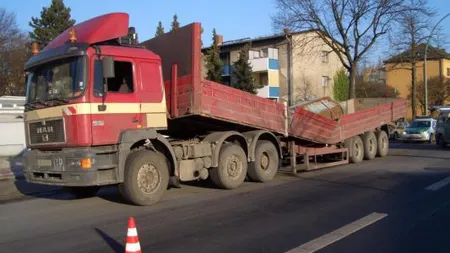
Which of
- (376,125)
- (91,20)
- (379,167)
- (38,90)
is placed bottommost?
(379,167)

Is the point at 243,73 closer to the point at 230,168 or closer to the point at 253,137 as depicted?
the point at 253,137

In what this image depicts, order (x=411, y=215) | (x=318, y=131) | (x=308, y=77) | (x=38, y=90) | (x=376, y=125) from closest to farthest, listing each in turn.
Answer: (x=411, y=215), (x=38, y=90), (x=318, y=131), (x=376, y=125), (x=308, y=77)

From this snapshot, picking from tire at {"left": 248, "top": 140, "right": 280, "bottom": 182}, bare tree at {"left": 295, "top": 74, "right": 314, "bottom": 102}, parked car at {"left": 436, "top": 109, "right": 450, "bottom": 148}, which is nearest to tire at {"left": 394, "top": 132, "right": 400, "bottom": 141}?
parked car at {"left": 436, "top": 109, "right": 450, "bottom": 148}

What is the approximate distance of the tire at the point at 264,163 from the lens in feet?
41.4

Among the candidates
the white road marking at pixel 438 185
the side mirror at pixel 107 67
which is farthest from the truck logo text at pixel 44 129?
the white road marking at pixel 438 185

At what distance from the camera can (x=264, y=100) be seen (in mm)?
12797

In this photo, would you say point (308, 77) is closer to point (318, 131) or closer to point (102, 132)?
point (318, 131)

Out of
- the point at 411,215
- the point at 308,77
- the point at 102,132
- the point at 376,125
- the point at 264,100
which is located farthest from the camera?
the point at 308,77

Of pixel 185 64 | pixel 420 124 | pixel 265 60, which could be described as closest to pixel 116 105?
pixel 185 64

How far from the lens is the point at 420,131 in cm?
3070

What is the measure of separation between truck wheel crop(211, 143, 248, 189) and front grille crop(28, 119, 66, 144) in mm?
3744

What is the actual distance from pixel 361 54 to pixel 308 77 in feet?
45.0

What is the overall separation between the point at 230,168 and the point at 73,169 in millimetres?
4016

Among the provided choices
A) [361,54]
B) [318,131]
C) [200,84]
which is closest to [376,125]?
[318,131]
